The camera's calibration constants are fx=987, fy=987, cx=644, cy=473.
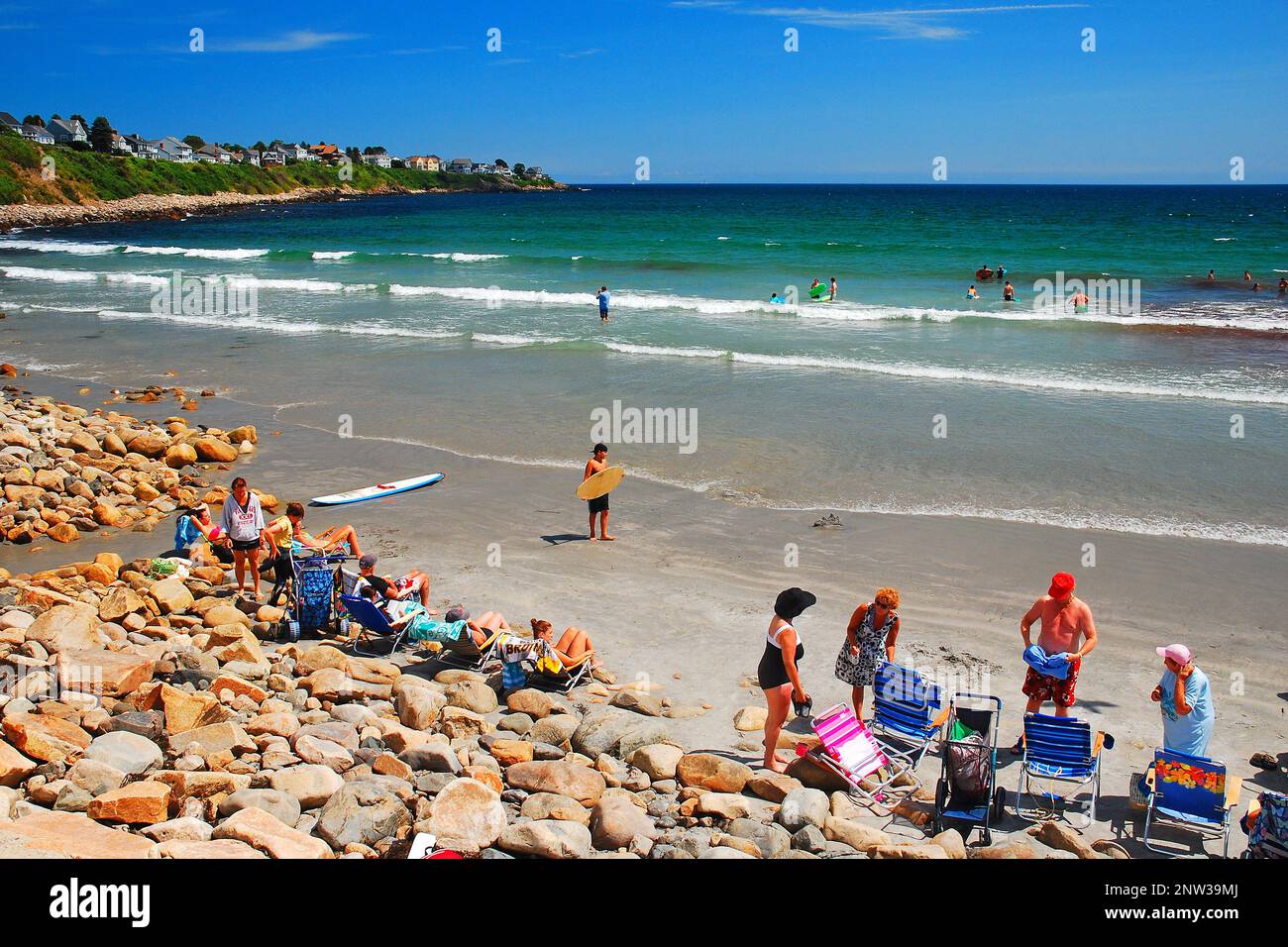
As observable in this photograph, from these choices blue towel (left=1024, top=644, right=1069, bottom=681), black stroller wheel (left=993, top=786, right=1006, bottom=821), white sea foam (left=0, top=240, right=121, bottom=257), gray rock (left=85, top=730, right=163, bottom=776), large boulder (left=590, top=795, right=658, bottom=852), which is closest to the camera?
large boulder (left=590, top=795, right=658, bottom=852)

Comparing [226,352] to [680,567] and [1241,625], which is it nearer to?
[680,567]

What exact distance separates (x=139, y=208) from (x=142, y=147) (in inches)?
2555

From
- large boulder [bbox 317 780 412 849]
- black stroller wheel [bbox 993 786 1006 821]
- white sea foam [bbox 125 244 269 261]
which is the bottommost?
black stroller wheel [bbox 993 786 1006 821]

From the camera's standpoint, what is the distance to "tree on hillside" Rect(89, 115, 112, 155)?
12800cm

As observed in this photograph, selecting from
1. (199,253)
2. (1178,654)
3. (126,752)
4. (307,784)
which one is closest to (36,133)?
(199,253)

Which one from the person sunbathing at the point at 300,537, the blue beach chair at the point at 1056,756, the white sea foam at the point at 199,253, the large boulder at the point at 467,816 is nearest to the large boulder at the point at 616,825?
the large boulder at the point at 467,816

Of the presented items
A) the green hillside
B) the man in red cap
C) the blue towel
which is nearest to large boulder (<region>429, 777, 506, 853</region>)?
the blue towel

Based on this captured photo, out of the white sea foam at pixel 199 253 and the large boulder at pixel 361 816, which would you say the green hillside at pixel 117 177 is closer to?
the white sea foam at pixel 199 253

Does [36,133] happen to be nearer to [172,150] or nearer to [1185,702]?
[172,150]

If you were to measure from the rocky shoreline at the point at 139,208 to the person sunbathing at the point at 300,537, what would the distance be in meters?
86.1

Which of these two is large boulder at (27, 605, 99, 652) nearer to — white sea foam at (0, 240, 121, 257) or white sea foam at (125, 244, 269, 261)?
white sea foam at (125, 244, 269, 261)

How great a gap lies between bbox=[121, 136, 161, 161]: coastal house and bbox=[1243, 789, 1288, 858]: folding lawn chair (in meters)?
169

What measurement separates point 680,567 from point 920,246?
56635 mm

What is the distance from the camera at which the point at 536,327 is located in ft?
102
